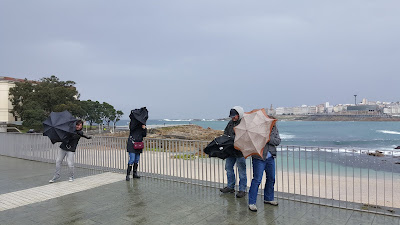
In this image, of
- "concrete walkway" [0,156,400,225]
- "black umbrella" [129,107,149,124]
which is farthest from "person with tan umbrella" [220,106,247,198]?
"black umbrella" [129,107,149,124]

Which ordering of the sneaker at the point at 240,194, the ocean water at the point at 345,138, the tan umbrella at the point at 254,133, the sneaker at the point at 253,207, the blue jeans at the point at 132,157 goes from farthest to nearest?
the ocean water at the point at 345,138 < the blue jeans at the point at 132,157 < the sneaker at the point at 240,194 < the sneaker at the point at 253,207 < the tan umbrella at the point at 254,133

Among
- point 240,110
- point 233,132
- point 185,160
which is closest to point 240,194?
point 233,132

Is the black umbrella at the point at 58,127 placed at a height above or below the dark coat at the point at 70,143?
above

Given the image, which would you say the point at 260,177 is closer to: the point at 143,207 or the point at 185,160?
the point at 143,207

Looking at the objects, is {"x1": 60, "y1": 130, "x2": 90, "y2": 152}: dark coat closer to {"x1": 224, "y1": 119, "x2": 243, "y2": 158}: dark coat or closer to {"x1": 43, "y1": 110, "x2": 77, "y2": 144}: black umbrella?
{"x1": 43, "y1": 110, "x2": 77, "y2": 144}: black umbrella

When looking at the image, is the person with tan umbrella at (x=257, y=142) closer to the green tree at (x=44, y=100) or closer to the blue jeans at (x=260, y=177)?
the blue jeans at (x=260, y=177)

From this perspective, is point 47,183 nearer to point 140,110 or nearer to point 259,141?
point 140,110

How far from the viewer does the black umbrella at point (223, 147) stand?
19.4 ft

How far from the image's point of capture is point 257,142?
5070 mm

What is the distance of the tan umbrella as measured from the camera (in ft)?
16.6

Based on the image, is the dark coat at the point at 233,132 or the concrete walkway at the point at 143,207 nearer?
the concrete walkway at the point at 143,207

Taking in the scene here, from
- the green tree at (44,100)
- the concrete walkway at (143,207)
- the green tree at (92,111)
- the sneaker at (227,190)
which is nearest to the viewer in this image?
the concrete walkway at (143,207)

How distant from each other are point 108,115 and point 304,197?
53924mm

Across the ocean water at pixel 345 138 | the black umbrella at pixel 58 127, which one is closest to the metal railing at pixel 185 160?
the ocean water at pixel 345 138
